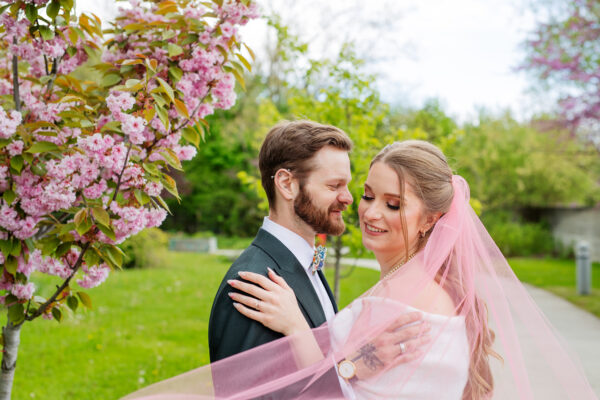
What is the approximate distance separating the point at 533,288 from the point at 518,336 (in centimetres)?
1107

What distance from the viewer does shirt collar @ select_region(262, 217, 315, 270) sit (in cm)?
225

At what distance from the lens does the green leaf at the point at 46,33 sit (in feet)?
8.47

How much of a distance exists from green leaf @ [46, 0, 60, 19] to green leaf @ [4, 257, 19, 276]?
1226 mm

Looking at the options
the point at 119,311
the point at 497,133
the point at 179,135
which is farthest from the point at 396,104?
the point at 179,135

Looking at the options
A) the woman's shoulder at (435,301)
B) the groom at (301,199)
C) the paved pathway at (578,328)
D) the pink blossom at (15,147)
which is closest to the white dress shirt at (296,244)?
the groom at (301,199)

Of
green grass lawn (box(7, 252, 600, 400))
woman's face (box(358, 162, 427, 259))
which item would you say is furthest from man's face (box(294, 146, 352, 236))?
green grass lawn (box(7, 252, 600, 400))

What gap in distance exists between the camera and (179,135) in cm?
286

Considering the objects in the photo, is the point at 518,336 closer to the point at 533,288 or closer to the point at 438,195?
the point at 438,195

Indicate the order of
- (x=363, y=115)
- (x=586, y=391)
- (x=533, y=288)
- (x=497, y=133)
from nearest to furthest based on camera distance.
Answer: (x=586, y=391), (x=363, y=115), (x=533, y=288), (x=497, y=133)

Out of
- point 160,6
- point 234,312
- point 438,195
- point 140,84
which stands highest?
point 160,6

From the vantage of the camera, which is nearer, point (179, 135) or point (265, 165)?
point (265, 165)

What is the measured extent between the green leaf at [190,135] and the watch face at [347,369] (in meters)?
1.43

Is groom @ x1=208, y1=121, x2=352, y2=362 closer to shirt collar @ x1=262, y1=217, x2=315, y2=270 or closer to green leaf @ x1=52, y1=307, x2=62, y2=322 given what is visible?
shirt collar @ x1=262, y1=217, x2=315, y2=270

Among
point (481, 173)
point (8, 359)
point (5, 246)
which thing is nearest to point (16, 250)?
point (5, 246)
